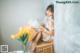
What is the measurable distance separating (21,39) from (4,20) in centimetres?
16

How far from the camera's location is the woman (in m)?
1.15

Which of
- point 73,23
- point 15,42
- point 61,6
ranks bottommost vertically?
point 15,42

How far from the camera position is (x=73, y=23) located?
110 cm

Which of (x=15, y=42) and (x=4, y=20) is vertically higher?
(x=4, y=20)

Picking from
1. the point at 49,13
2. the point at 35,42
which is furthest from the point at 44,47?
the point at 49,13

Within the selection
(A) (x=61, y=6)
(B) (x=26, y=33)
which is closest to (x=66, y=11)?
(A) (x=61, y=6)

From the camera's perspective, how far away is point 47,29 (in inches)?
45.7

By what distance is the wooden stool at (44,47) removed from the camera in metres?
1.16

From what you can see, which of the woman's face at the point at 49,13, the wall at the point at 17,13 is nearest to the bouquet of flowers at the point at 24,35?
the wall at the point at 17,13

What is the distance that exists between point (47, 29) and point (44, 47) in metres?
0.11

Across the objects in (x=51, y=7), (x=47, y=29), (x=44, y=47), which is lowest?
(x=44, y=47)

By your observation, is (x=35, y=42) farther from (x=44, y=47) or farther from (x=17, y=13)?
(x=17, y=13)

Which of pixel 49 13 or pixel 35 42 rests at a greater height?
pixel 49 13

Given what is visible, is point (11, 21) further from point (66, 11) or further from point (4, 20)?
point (66, 11)
